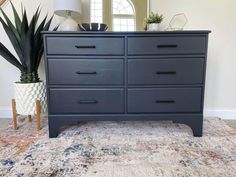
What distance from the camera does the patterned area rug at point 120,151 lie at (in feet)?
3.96

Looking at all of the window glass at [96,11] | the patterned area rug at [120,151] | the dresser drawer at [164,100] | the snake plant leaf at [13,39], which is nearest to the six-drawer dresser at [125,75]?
the dresser drawer at [164,100]

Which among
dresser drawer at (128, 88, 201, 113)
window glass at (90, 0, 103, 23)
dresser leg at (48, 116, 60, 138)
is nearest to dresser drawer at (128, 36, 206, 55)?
dresser drawer at (128, 88, 201, 113)

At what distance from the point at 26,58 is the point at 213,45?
1.99 meters

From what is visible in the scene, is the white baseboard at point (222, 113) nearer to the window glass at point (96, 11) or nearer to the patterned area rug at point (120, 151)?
the patterned area rug at point (120, 151)

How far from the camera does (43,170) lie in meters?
1.22

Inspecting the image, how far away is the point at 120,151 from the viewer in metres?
1.46

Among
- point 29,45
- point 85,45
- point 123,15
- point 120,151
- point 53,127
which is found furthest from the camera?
point 123,15

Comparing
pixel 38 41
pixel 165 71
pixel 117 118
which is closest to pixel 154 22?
pixel 165 71

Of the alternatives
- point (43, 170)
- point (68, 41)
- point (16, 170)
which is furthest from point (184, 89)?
point (16, 170)

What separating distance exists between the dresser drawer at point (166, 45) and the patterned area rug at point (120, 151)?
750 millimetres

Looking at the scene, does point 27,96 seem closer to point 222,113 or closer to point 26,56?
point 26,56

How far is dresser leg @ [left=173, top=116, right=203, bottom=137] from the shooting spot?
1673mm

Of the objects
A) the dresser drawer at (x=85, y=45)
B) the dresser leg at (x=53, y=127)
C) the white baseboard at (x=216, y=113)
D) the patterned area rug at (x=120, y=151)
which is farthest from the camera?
the white baseboard at (x=216, y=113)

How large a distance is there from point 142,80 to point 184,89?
0.37 metres
